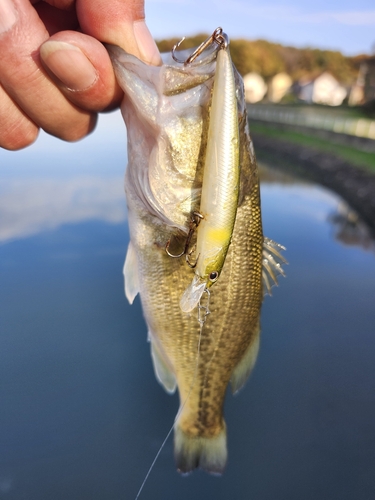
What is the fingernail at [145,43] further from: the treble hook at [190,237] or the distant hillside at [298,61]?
the distant hillside at [298,61]

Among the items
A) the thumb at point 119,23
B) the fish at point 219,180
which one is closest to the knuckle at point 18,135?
the thumb at point 119,23

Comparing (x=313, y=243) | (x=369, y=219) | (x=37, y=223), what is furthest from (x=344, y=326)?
(x=37, y=223)

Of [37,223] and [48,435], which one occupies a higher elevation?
[37,223]

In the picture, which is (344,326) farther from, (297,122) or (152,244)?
(297,122)

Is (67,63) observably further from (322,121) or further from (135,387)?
(322,121)

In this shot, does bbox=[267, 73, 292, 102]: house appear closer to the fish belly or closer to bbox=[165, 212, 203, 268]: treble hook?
the fish belly

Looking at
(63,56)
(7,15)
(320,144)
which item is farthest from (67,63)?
(320,144)

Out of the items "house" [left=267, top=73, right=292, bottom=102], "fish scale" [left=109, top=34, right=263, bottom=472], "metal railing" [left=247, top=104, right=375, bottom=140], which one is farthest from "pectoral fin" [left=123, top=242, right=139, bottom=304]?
"house" [left=267, top=73, right=292, bottom=102]
